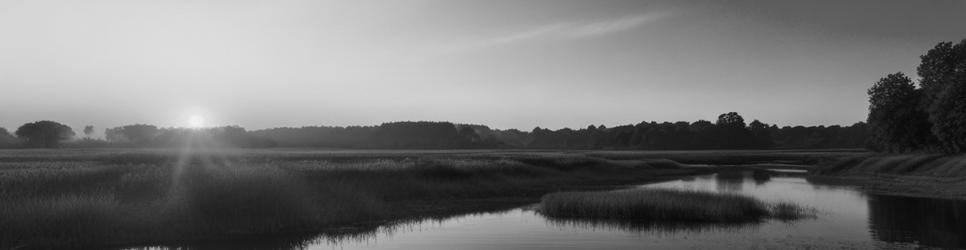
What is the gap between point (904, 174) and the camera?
66562 millimetres

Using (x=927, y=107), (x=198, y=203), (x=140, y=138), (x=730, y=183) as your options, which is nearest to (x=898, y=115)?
(x=927, y=107)

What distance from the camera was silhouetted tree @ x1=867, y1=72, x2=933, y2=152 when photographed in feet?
250

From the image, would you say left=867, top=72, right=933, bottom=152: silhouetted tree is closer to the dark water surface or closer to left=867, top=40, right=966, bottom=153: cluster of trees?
left=867, top=40, right=966, bottom=153: cluster of trees

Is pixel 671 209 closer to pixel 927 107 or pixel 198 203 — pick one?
pixel 198 203

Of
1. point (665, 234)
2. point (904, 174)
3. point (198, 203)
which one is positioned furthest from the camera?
point (904, 174)

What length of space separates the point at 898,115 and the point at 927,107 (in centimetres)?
557

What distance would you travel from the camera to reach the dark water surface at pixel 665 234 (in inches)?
1016

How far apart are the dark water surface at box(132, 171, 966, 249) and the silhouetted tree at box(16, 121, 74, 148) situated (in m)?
127

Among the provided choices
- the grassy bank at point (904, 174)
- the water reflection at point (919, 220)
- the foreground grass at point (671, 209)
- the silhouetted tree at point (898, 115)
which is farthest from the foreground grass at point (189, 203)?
the silhouetted tree at point (898, 115)

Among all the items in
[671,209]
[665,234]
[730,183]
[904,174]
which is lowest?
[665,234]

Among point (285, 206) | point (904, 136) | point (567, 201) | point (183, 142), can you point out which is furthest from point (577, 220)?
point (183, 142)

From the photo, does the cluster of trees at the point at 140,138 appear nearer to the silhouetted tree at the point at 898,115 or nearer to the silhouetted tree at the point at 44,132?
the silhouetted tree at the point at 44,132

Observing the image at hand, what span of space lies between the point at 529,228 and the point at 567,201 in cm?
684

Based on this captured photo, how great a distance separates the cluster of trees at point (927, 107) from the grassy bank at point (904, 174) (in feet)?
10.1
